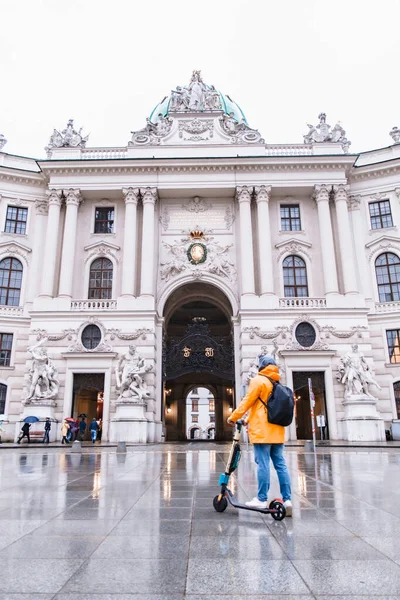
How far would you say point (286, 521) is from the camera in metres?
6.02

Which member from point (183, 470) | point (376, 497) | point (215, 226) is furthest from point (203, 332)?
point (376, 497)

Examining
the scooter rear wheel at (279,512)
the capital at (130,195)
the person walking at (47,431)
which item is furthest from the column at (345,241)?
the scooter rear wheel at (279,512)

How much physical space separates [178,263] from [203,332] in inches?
226

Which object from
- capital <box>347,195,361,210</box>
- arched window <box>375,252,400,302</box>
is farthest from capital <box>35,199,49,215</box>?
arched window <box>375,252,400,302</box>

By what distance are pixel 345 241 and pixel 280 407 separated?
30.0 metres

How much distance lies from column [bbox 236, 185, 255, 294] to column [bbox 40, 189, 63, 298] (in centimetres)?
1414

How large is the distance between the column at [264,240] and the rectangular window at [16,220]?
749 inches

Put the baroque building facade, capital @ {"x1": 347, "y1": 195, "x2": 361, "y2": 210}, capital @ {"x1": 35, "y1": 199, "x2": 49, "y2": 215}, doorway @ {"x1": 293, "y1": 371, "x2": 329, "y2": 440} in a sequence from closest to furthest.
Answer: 1. doorway @ {"x1": 293, "y1": 371, "x2": 329, "y2": 440}
2. the baroque building facade
3. capital @ {"x1": 347, "y1": 195, "x2": 361, "y2": 210}
4. capital @ {"x1": 35, "y1": 199, "x2": 49, "y2": 215}

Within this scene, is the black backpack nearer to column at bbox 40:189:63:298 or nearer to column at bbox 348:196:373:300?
column at bbox 40:189:63:298

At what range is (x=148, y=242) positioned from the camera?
34.1m

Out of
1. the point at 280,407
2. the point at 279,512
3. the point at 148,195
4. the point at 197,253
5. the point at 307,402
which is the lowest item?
the point at 279,512

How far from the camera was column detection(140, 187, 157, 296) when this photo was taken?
33094 mm

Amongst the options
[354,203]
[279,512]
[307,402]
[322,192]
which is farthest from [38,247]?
[279,512]

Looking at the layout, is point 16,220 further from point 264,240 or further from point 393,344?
point 393,344
